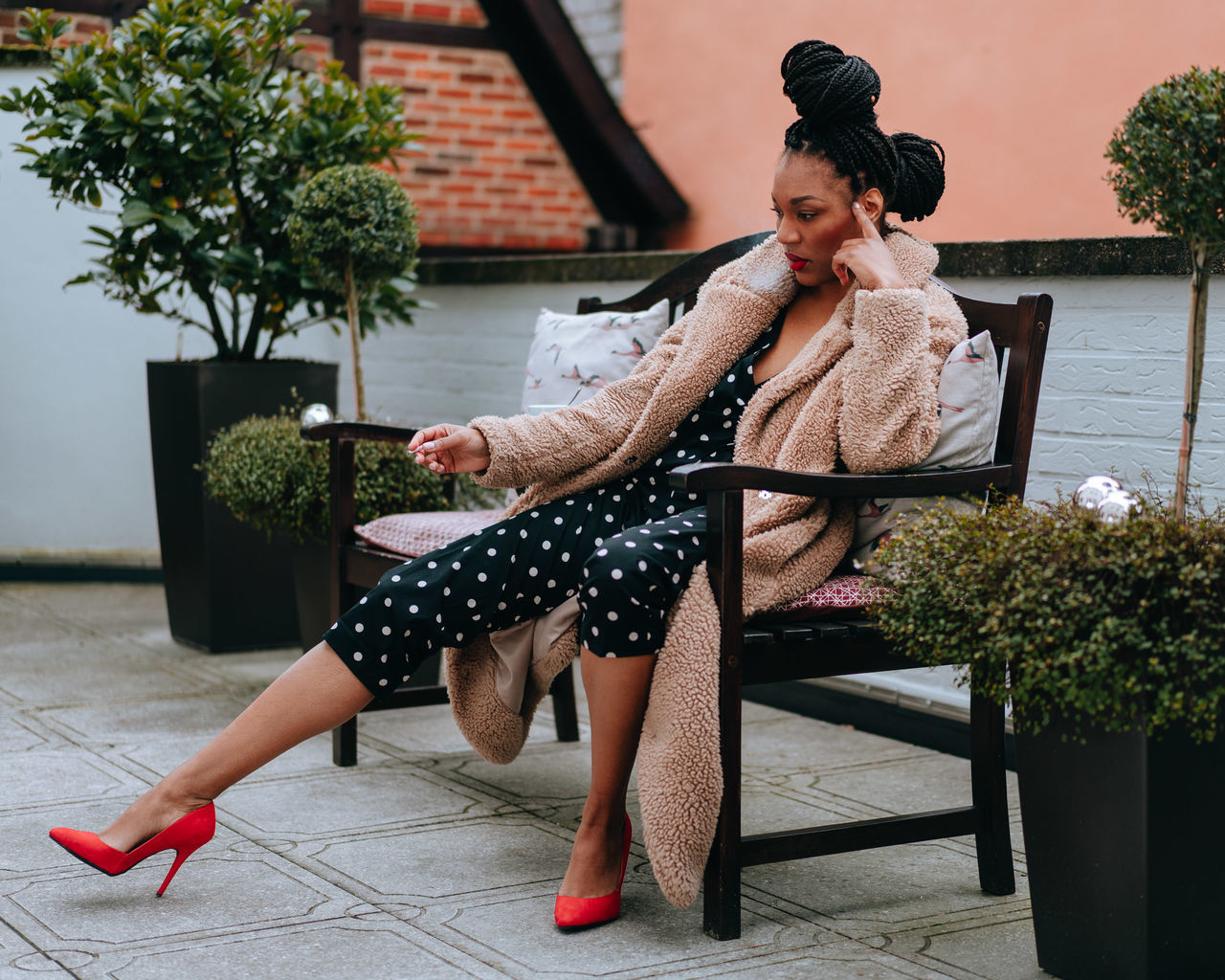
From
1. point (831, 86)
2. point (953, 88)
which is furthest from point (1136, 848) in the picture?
point (953, 88)

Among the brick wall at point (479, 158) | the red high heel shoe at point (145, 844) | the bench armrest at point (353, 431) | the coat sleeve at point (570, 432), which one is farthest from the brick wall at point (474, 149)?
the red high heel shoe at point (145, 844)

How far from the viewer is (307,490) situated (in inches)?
136

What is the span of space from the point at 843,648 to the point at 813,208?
27.3 inches

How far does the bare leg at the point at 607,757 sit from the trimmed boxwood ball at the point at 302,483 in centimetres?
147

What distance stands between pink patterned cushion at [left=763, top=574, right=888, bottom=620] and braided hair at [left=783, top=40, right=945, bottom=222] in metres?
0.62

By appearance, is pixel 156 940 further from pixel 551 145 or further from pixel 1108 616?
pixel 551 145

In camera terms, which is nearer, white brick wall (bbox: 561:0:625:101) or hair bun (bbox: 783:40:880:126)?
hair bun (bbox: 783:40:880:126)

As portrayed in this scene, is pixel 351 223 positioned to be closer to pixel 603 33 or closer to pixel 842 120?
pixel 842 120

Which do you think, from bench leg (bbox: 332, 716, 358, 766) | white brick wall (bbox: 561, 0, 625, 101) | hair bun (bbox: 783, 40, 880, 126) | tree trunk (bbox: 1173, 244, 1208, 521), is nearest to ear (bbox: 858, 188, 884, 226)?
hair bun (bbox: 783, 40, 880, 126)

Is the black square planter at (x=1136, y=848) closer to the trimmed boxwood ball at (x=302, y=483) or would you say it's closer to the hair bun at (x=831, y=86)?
the hair bun at (x=831, y=86)

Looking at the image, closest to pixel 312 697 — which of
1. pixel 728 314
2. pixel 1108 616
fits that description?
pixel 728 314

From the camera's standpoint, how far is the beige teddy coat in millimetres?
2031

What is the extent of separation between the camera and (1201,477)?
8.85 feet

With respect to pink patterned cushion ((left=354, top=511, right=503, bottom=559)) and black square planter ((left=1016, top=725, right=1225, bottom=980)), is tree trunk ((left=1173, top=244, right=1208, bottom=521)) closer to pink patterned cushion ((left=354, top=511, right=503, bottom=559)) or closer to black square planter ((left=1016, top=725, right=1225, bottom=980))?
black square planter ((left=1016, top=725, right=1225, bottom=980))
